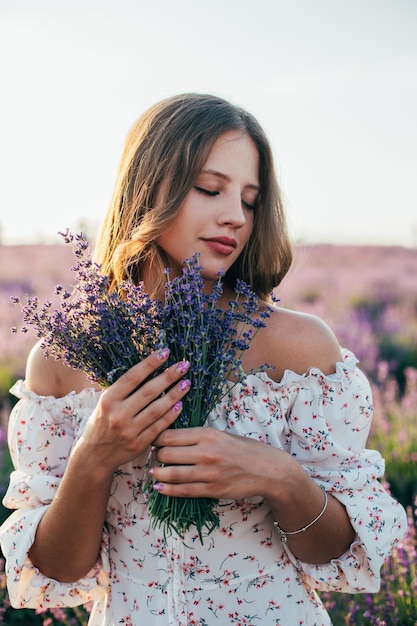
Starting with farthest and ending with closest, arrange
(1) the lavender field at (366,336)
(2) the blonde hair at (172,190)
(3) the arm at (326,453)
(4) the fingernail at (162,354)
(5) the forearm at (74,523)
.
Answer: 1. (1) the lavender field at (366,336)
2. (2) the blonde hair at (172,190)
3. (3) the arm at (326,453)
4. (5) the forearm at (74,523)
5. (4) the fingernail at (162,354)

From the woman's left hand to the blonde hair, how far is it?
2.20ft

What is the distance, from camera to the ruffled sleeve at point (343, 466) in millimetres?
2129

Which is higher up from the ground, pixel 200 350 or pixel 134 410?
pixel 200 350

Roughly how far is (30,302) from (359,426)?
1.08 m

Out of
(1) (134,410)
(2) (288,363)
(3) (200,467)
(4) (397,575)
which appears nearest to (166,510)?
(3) (200,467)

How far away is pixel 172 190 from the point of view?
84.4 inches

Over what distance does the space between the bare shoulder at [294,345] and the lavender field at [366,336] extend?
17 cm

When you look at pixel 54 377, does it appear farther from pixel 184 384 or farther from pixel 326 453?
pixel 326 453

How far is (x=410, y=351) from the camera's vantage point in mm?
7785

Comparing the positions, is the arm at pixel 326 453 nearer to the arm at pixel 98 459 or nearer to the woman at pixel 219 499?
the woman at pixel 219 499

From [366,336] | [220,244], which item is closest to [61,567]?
[220,244]

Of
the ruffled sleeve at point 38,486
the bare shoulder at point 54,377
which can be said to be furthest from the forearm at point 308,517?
the bare shoulder at point 54,377

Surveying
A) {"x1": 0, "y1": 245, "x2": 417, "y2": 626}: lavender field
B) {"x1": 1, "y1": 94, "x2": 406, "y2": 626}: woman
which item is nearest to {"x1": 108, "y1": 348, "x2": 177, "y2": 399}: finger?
{"x1": 1, "y1": 94, "x2": 406, "y2": 626}: woman

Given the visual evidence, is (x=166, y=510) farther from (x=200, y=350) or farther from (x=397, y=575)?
(x=397, y=575)
